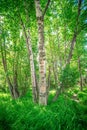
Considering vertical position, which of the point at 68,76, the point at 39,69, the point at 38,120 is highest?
the point at 39,69

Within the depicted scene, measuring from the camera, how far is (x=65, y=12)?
7.41 meters

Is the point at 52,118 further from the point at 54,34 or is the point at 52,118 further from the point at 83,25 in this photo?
the point at 54,34

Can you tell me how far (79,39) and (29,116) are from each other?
10553 millimetres

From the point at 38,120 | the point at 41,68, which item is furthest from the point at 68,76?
the point at 38,120

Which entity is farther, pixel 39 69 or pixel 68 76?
pixel 68 76

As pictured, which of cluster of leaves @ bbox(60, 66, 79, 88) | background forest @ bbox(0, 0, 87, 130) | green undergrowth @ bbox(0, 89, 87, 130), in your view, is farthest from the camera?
cluster of leaves @ bbox(60, 66, 79, 88)

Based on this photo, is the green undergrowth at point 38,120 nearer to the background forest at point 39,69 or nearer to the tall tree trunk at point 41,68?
the background forest at point 39,69

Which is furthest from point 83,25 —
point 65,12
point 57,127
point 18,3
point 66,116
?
point 57,127

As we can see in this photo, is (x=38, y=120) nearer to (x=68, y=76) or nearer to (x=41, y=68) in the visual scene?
(x=41, y=68)

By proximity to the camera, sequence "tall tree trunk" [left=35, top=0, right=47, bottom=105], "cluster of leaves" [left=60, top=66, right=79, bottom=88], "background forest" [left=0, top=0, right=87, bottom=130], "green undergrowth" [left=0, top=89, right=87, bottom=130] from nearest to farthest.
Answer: "green undergrowth" [left=0, top=89, right=87, bottom=130] < "background forest" [left=0, top=0, right=87, bottom=130] < "tall tree trunk" [left=35, top=0, right=47, bottom=105] < "cluster of leaves" [left=60, top=66, right=79, bottom=88]

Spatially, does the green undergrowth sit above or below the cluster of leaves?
below

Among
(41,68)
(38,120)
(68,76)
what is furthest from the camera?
(68,76)

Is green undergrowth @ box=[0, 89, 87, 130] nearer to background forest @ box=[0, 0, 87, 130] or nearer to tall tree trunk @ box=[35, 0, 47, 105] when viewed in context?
background forest @ box=[0, 0, 87, 130]

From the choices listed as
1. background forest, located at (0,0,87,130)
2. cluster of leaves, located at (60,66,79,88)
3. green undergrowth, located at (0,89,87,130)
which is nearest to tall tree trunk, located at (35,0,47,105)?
background forest, located at (0,0,87,130)
